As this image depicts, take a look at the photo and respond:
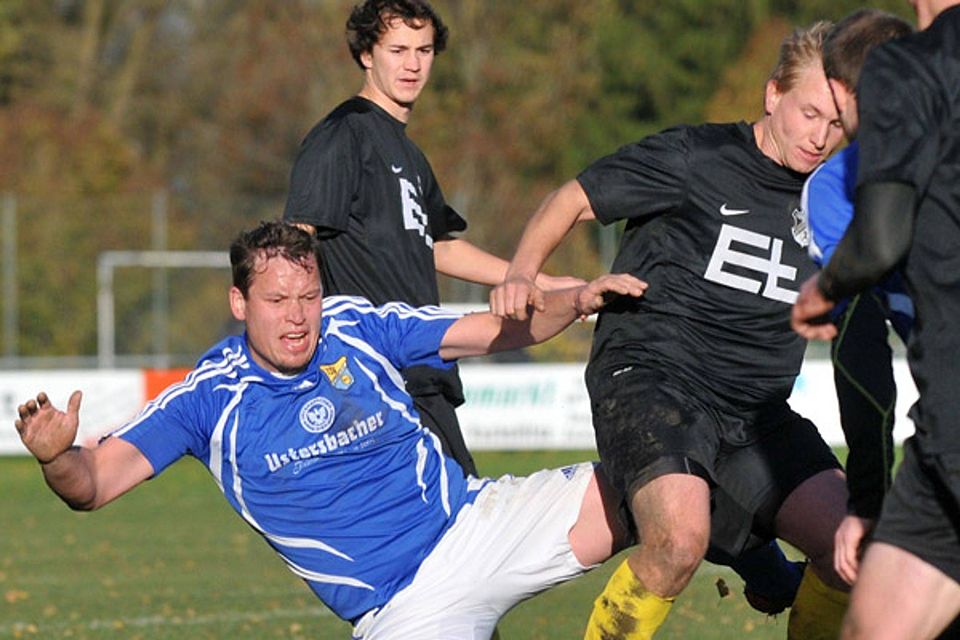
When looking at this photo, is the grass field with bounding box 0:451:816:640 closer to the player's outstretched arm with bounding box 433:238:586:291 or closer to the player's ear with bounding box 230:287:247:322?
the player's outstretched arm with bounding box 433:238:586:291

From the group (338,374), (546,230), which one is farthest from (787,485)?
(338,374)

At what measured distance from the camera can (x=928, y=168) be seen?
3.74 m

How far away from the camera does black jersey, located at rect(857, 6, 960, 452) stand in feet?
12.2

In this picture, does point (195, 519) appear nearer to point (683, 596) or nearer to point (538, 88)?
point (683, 596)

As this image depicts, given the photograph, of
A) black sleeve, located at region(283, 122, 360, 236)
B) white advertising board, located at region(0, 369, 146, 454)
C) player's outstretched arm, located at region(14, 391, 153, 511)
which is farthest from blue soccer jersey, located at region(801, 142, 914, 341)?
white advertising board, located at region(0, 369, 146, 454)

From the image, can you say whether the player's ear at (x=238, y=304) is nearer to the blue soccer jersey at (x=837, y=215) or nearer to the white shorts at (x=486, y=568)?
the white shorts at (x=486, y=568)

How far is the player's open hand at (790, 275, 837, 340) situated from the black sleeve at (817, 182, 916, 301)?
149mm

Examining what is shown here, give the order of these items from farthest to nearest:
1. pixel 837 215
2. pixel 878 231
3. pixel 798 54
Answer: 1. pixel 798 54
2. pixel 837 215
3. pixel 878 231

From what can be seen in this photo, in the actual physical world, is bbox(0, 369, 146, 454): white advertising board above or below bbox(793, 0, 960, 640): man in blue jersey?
below

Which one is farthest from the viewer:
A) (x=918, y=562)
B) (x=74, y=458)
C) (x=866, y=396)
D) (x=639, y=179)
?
(x=639, y=179)

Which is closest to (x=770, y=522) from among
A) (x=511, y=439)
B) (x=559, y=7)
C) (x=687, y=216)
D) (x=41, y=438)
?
(x=687, y=216)

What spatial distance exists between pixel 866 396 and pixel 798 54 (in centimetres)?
142

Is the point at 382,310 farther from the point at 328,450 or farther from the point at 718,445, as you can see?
the point at 718,445

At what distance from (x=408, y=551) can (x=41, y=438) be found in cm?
116
